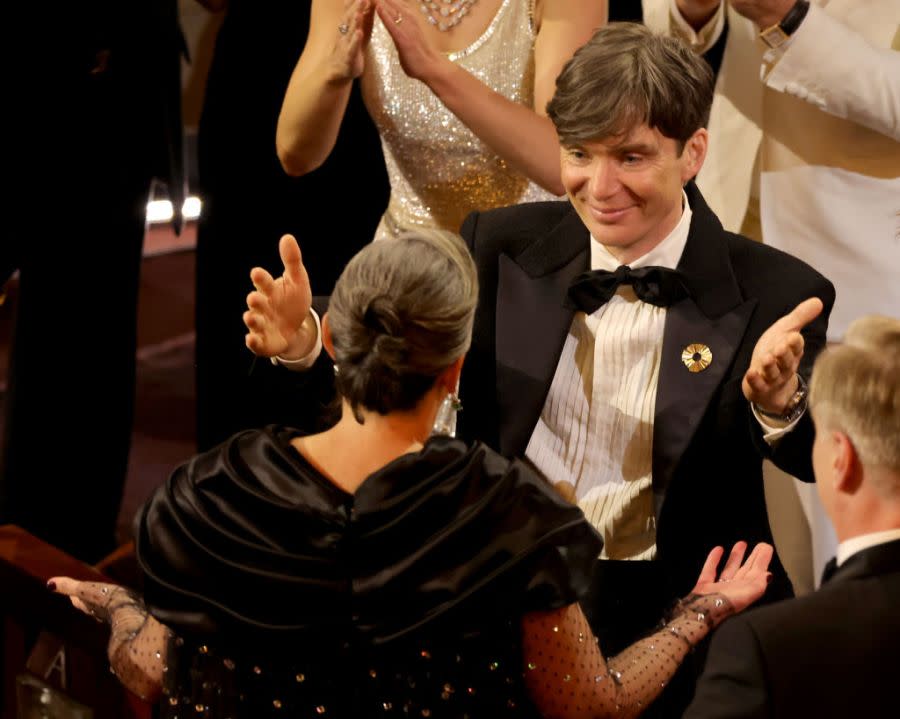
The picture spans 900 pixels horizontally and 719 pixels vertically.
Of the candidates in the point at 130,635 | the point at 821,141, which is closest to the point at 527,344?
the point at 130,635

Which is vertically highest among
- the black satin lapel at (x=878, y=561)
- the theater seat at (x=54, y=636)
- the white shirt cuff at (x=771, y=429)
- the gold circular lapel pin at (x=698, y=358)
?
the black satin lapel at (x=878, y=561)

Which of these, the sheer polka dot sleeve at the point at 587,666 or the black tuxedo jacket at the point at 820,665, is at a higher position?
the black tuxedo jacket at the point at 820,665

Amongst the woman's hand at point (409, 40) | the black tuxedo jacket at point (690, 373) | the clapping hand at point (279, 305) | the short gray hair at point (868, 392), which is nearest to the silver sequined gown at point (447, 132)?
the woman's hand at point (409, 40)

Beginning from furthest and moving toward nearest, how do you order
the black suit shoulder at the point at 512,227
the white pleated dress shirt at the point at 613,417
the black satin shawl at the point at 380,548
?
1. the black suit shoulder at the point at 512,227
2. the white pleated dress shirt at the point at 613,417
3. the black satin shawl at the point at 380,548

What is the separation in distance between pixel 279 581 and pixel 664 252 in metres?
0.85

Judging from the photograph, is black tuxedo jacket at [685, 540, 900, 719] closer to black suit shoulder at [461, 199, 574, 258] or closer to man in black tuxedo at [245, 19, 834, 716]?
man in black tuxedo at [245, 19, 834, 716]

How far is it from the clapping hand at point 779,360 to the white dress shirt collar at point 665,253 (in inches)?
11.7

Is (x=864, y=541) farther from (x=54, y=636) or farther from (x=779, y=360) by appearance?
(x=54, y=636)

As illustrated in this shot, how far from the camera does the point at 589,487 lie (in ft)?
7.34

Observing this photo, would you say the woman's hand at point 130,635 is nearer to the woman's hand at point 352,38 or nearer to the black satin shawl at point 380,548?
the black satin shawl at point 380,548

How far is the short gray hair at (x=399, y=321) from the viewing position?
1.72m

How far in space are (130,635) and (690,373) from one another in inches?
34.3

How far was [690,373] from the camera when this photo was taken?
2.17 metres

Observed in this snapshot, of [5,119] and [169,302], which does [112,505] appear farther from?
[169,302]
